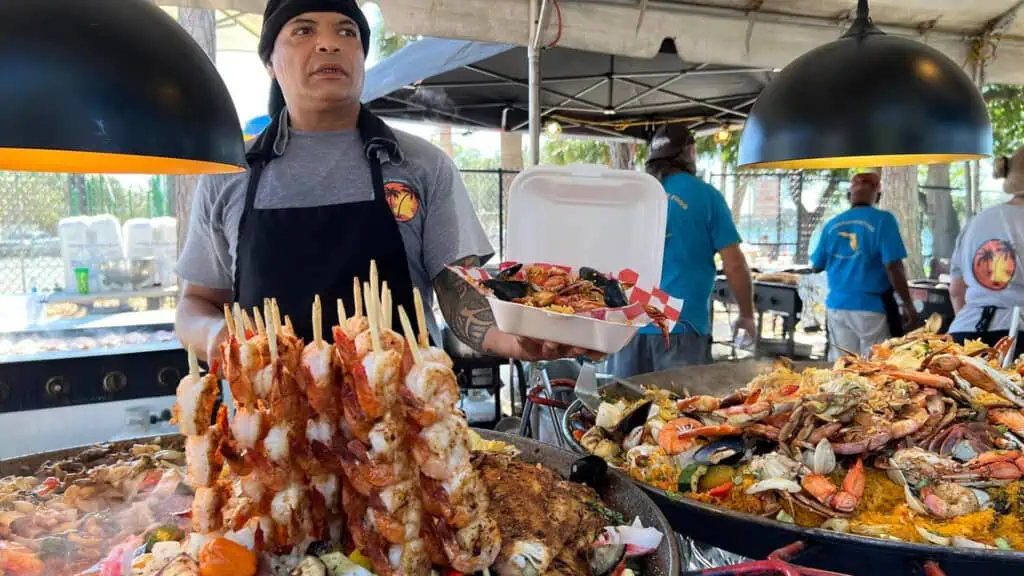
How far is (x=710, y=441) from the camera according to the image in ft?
7.30

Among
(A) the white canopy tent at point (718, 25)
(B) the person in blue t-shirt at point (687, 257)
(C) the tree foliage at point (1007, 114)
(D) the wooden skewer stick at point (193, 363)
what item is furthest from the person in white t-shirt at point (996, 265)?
(C) the tree foliage at point (1007, 114)

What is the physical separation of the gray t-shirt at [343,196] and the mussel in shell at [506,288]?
0.48 metres

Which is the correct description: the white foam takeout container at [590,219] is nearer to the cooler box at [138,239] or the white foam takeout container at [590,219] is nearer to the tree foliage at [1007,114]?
the cooler box at [138,239]

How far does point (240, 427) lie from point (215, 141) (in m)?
0.53

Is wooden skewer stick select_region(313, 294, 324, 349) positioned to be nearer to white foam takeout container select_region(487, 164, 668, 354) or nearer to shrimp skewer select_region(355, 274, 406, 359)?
shrimp skewer select_region(355, 274, 406, 359)

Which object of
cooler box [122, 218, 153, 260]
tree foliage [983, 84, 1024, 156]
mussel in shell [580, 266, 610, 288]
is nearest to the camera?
mussel in shell [580, 266, 610, 288]

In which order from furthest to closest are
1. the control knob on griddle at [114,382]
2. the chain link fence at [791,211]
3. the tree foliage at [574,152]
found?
the tree foliage at [574,152]
the chain link fence at [791,211]
the control knob on griddle at [114,382]

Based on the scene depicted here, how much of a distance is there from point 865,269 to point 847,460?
4.16 metres

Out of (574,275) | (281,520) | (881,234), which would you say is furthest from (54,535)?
(881,234)

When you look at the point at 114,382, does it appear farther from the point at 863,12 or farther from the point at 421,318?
the point at 863,12

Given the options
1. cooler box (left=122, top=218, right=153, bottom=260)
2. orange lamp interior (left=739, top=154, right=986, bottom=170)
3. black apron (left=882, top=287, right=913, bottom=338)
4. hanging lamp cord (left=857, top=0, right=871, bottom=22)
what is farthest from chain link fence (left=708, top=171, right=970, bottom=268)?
hanging lamp cord (left=857, top=0, right=871, bottom=22)

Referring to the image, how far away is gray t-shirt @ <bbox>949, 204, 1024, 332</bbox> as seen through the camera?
4449mm

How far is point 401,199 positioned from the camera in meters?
2.45

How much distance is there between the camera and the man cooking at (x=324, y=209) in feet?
7.42
